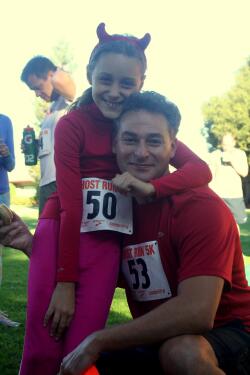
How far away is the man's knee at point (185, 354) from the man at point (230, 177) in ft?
17.6

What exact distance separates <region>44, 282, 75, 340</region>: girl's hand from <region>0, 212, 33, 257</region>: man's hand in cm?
32

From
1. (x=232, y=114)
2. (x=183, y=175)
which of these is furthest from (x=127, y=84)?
(x=232, y=114)

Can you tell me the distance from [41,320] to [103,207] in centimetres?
56

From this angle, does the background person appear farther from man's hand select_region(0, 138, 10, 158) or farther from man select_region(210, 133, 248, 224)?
man select_region(210, 133, 248, 224)

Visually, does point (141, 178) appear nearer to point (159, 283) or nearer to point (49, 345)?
point (159, 283)

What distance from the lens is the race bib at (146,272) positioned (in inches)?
83.1

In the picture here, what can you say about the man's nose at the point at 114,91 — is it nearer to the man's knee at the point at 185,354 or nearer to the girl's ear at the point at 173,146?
the girl's ear at the point at 173,146

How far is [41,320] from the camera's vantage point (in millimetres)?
2275

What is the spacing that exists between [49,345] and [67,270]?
364mm

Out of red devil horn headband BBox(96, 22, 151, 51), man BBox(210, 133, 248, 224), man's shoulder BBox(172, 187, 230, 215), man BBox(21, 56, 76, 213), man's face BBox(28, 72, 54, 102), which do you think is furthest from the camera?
man BBox(210, 133, 248, 224)

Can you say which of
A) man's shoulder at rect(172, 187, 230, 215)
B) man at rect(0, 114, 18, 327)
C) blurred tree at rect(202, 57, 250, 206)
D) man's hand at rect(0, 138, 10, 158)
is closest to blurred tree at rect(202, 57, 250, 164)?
blurred tree at rect(202, 57, 250, 206)

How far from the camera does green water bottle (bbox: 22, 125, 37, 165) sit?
4.57m

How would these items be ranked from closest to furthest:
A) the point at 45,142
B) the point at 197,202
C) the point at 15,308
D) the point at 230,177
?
the point at 197,202, the point at 45,142, the point at 15,308, the point at 230,177

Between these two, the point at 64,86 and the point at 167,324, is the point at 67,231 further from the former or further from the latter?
the point at 64,86
